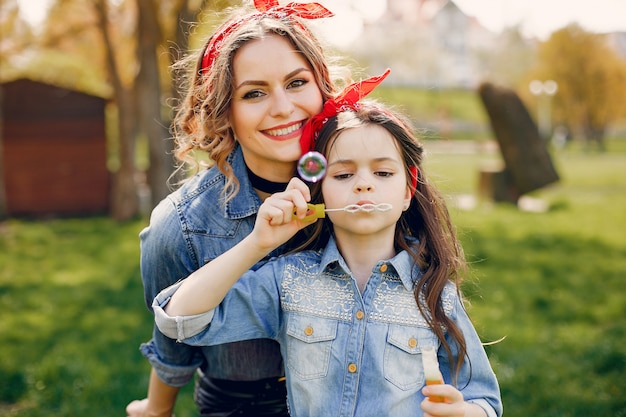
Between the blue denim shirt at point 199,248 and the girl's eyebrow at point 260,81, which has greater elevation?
the girl's eyebrow at point 260,81

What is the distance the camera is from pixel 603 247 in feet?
25.1

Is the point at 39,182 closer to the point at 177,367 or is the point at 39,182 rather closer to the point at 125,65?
the point at 125,65

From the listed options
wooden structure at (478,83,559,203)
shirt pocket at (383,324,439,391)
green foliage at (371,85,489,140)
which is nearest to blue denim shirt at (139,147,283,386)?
shirt pocket at (383,324,439,391)

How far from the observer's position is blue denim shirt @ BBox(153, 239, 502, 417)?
6.32 ft

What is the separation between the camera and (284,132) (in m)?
2.23

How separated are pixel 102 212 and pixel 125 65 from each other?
498 centimetres

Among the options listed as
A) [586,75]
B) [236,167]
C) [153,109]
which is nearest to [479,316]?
[236,167]

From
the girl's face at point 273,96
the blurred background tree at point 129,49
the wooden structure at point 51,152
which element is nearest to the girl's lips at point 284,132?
the girl's face at point 273,96

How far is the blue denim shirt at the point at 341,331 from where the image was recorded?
1927 mm

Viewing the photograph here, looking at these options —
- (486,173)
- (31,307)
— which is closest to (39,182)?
(31,307)

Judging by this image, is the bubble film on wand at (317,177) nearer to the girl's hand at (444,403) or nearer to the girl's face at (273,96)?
the girl's face at (273,96)

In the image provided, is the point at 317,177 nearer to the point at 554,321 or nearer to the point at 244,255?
the point at 244,255

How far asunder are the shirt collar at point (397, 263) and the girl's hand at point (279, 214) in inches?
7.8

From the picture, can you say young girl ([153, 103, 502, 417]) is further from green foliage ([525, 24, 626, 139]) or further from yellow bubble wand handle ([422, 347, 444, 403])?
green foliage ([525, 24, 626, 139])
